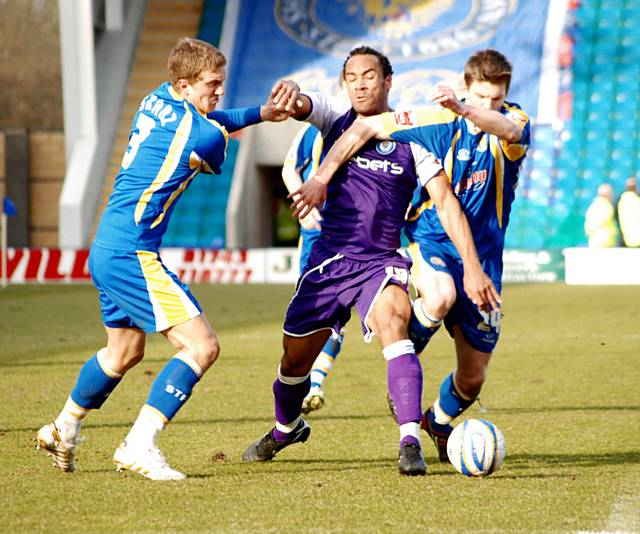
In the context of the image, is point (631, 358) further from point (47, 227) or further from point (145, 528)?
point (47, 227)

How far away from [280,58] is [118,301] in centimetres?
2540

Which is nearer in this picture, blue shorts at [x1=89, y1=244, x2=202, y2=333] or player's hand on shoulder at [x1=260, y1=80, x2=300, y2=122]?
blue shorts at [x1=89, y1=244, x2=202, y2=333]

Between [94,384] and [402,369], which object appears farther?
[94,384]

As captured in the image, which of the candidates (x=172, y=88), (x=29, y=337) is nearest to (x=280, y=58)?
(x=29, y=337)

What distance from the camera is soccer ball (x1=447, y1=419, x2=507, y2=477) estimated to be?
546 cm

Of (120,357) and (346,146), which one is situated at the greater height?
(346,146)

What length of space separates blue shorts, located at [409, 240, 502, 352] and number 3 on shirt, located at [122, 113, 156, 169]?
1.57 meters

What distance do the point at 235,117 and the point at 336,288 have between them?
933mm

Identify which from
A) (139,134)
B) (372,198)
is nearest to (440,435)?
(372,198)

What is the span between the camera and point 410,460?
546 centimetres

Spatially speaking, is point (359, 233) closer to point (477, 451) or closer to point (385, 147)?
point (385, 147)

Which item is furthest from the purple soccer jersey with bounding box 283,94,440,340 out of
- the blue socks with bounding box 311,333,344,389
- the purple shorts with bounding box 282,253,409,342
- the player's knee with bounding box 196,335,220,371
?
the blue socks with bounding box 311,333,344,389

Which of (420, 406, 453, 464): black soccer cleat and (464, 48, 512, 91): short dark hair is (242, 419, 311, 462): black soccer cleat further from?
(464, 48, 512, 91): short dark hair

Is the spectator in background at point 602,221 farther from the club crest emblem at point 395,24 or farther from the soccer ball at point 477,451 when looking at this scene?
the soccer ball at point 477,451
